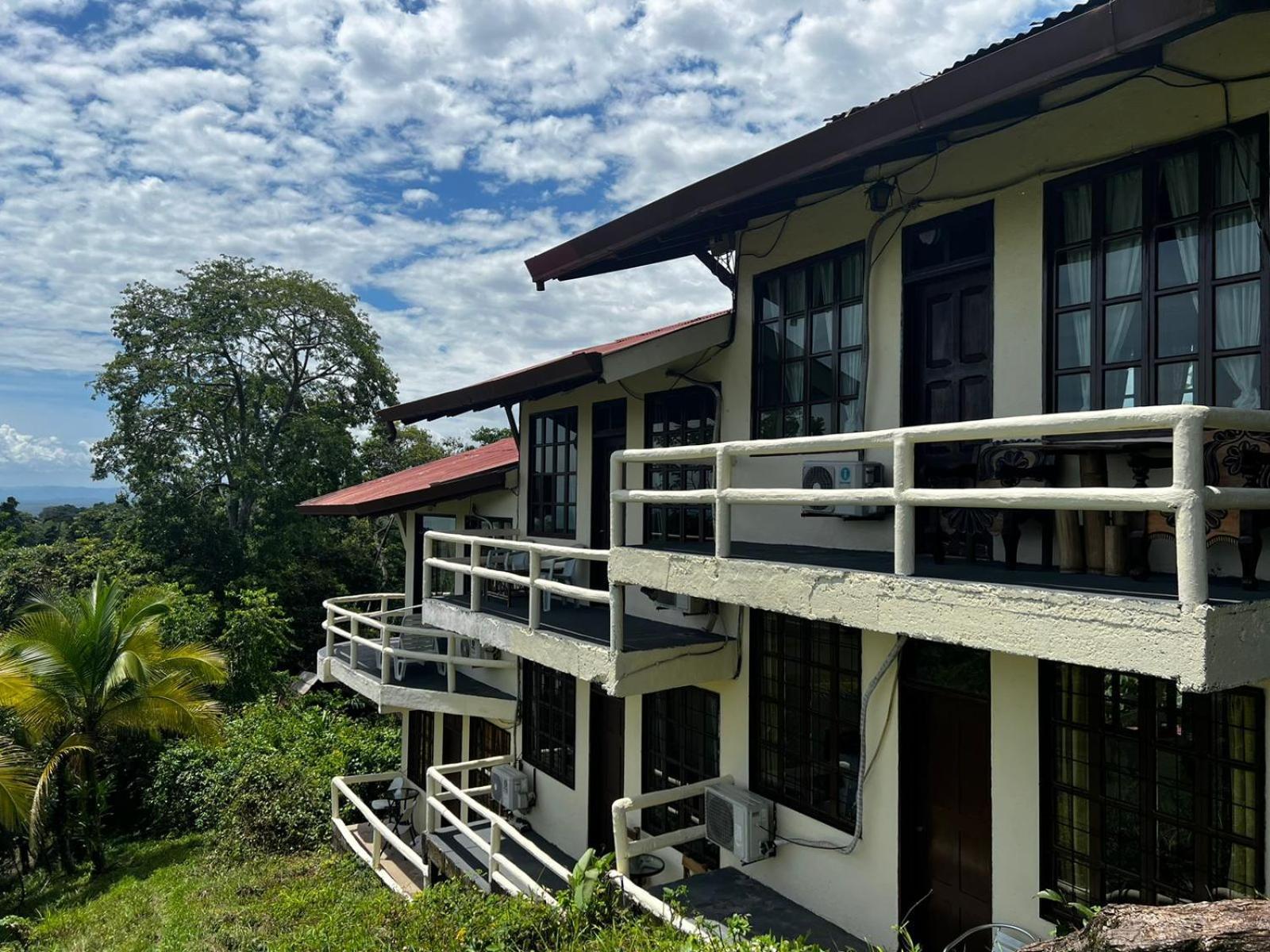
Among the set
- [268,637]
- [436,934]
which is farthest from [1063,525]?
[268,637]

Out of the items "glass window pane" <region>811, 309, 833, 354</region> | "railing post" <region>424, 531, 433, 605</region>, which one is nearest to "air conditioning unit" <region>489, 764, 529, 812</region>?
"railing post" <region>424, 531, 433, 605</region>

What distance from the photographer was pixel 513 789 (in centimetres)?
1040

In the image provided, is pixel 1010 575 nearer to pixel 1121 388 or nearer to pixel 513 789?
pixel 1121 388

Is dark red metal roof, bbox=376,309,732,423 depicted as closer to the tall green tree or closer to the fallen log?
the fallen log

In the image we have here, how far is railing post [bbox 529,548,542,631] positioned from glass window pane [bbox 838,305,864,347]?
3184 millimetres

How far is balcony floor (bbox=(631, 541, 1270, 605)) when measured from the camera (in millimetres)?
3596

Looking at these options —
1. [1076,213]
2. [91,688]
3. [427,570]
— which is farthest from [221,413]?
[1076,213]

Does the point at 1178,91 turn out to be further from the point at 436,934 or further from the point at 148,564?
the point at 148,564

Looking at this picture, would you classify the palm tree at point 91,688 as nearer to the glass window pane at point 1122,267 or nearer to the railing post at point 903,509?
the railing post at point 903,509

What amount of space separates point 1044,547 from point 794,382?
8.65 ft

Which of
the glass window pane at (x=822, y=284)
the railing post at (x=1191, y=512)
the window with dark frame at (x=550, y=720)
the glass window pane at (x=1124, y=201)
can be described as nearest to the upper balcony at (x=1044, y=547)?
the railing post at (x=1191, y=512)

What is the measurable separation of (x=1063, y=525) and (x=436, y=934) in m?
5.06

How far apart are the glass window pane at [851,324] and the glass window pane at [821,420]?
52 centimetres

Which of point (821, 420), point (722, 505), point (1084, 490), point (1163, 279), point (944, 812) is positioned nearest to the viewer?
point (1084, 490)
